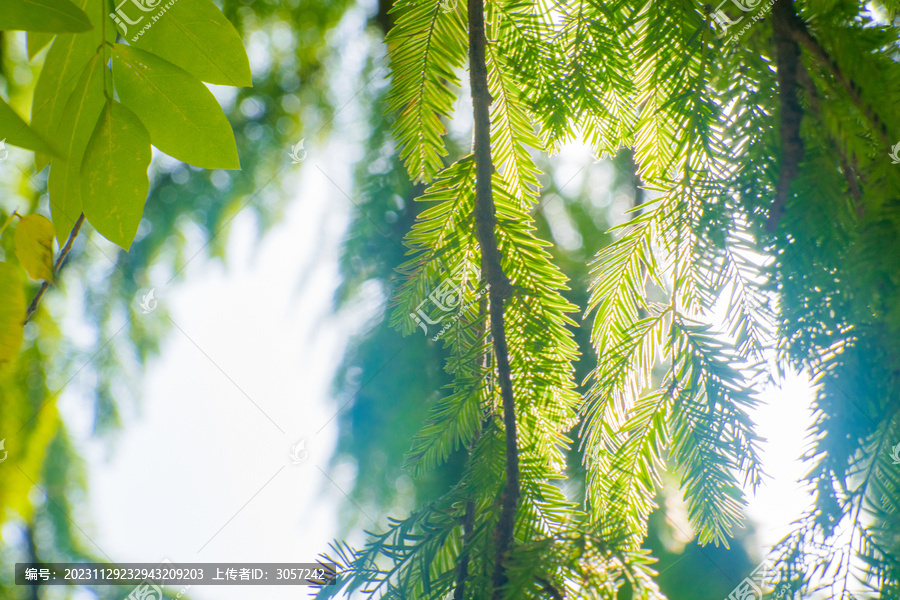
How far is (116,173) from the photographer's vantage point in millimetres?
304

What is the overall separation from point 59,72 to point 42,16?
13cm

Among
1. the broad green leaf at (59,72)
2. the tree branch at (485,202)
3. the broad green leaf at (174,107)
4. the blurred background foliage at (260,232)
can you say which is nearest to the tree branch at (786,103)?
the tree branch at (485,202)

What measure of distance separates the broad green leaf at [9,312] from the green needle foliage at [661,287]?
0.82 ft

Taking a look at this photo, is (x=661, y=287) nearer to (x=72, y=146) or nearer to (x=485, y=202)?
(x=485, y=202)

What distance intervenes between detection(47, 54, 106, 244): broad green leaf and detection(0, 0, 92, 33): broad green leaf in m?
0.08

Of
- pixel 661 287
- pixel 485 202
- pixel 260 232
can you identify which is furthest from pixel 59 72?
pixel 260 232

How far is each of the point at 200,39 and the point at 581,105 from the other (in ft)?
0.90

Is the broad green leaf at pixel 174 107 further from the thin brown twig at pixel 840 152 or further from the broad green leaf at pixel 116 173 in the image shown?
the thin brown twig at pixel 840 152

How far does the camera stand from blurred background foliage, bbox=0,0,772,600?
105 cm

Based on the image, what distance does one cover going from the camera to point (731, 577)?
91 cm

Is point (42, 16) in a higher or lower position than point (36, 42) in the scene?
lower

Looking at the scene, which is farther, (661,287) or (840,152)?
(661,287)

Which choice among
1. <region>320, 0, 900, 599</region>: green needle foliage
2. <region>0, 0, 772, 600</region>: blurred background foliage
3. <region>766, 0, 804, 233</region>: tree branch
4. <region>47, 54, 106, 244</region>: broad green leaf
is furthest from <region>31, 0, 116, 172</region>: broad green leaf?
<region>0, 0, 772, 600</region>: blurred background foliage

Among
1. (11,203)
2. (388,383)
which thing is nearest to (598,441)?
(388,383)
